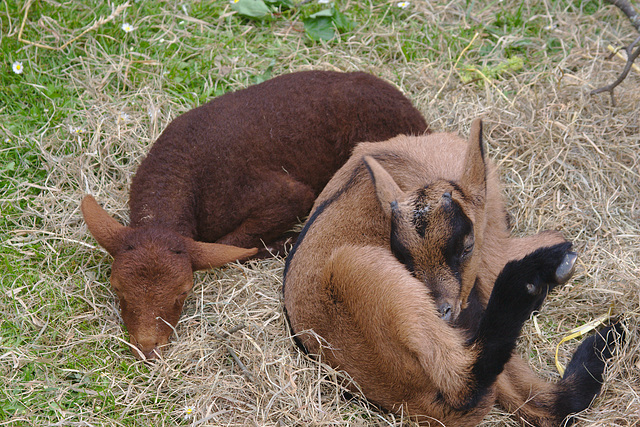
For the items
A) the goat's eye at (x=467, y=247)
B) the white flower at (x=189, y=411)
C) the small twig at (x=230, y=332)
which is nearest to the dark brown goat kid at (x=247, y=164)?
the small twig at (x=230, y=332)

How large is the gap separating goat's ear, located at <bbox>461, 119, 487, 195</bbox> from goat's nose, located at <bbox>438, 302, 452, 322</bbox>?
895mm

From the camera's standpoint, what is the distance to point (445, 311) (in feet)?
12.7

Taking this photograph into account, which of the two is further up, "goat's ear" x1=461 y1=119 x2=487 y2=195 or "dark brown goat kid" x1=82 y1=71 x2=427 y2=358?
"goat's ear" x1=461 y1=119 x2=487 y2=195

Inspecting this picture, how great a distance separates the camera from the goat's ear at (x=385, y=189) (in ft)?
13.9

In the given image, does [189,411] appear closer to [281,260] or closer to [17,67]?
[281,260]

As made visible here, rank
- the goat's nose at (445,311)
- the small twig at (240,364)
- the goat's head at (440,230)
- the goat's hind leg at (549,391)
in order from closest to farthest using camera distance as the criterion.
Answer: the goat's nose at (445,311) → the goat's head at (440,230) → the goat's hind leg at (549,391) → the small twig at (240,364)

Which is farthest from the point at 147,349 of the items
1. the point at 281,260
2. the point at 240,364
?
the point at 281,260

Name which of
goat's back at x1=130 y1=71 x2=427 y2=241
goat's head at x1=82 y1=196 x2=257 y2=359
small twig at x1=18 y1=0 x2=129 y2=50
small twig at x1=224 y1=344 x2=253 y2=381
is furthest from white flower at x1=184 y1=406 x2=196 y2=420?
small twig at x1=18 y1=0 x2=129 y2=50

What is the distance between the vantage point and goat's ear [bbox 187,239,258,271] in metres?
4.77

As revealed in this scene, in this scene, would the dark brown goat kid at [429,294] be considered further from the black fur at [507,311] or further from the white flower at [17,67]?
the white flower at [17,67]

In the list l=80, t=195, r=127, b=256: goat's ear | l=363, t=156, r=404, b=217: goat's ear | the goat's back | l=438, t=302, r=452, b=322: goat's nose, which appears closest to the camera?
l=438, t=302, r=452, b=322: goat's nose

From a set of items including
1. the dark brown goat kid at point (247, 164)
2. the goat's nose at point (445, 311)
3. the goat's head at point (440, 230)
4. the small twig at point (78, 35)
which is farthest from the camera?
the small twig at point (78, 35)

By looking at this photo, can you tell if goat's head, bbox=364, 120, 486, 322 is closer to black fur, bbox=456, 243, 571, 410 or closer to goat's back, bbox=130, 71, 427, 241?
black fur, bbox=456, 243, 571, 410

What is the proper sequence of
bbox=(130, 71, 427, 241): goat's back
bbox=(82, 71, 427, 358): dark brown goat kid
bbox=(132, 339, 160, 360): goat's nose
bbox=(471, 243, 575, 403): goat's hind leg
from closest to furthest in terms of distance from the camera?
bbox=(471, 243, 575, 403): goat's hind leg
bbox=(132, 339, 160, 360): goat's nose
bbox=(82, 71, 427, 358): dark brown goat kid
bbox=(130, 71, 427, 241): goat's back
